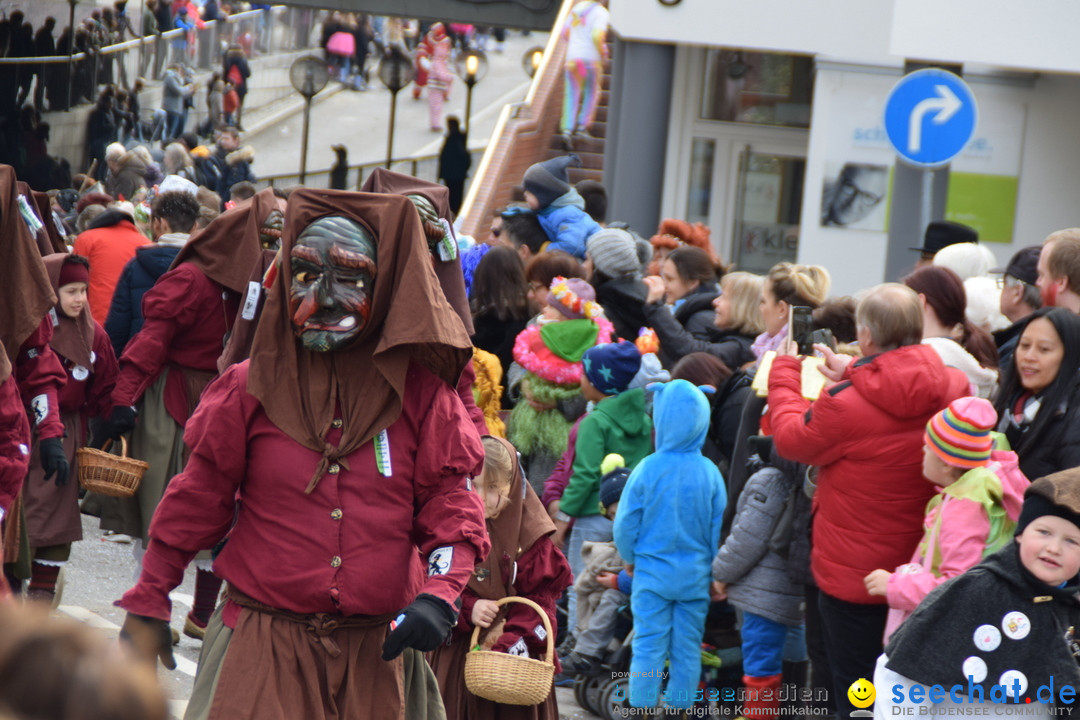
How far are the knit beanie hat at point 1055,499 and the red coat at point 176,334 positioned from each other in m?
4.42

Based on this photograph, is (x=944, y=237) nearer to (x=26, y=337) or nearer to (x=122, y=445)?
(x=122, y=445)

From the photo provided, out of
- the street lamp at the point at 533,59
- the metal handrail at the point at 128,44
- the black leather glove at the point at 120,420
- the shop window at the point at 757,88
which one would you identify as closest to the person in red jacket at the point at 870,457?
the black leather glove at the point at 120,420

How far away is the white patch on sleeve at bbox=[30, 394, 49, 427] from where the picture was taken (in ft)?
19.9

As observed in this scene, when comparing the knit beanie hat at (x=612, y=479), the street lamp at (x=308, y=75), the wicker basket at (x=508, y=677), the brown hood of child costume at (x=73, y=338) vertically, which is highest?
the street lamp at (x=308, y=75)

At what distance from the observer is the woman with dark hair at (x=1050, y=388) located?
5176 mm

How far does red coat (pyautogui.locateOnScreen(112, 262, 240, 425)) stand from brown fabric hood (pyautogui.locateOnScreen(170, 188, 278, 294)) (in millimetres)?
68

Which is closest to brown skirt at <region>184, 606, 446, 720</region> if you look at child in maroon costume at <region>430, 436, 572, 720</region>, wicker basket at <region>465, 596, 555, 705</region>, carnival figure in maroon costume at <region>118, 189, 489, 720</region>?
carnival figure in maroon costume at <region>118, 189, 489, 720</region>

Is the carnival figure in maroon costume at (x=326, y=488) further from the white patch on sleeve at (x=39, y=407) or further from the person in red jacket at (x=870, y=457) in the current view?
the white patch on sleeve at (x=39, y=407)

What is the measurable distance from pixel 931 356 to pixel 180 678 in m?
3.86

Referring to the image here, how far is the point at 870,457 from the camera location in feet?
18.1

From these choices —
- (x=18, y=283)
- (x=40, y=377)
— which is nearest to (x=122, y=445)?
(x=40, y=377)

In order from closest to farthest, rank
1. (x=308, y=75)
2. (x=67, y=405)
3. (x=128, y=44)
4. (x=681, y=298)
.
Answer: (x=67, y=405) → (x=681, y=298) → (x=308, y=75) → (x=128, y=44)

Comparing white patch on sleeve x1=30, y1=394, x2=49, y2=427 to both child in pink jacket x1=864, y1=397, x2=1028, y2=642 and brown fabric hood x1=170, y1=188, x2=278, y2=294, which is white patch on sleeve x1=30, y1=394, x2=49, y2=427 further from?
child in pink jacket x1=864, y1=397, x2=1028, y2=642

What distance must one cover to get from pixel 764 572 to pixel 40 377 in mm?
3180
